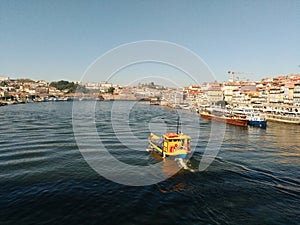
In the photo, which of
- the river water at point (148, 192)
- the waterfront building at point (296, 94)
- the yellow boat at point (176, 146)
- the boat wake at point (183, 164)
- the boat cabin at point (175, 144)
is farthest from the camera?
the waterfront building at point (296, 94)

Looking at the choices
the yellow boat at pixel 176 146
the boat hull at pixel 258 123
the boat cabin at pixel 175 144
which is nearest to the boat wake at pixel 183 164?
the yellow boat at pixel 176 146

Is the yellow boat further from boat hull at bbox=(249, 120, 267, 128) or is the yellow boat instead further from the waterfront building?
the waterfront building

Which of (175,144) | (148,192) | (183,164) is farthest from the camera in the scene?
(175,144)

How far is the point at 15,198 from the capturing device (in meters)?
10.6

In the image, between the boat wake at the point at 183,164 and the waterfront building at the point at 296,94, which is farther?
the waterfront building at the point at 296,94

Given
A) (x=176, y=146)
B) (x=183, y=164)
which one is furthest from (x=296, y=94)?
(x=183, y=164)

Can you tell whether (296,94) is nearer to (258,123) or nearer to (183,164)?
(258,123)

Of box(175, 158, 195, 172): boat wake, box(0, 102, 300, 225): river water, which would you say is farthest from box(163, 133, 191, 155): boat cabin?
box(0, 102, 300, 225): river water

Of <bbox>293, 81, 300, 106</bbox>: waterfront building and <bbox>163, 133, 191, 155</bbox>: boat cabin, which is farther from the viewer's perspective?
<bbox>293, 81, 300, 106</bbox>: waterfront building

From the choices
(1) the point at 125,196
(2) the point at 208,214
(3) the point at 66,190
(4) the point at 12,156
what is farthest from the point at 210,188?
(4) the point at 12,156

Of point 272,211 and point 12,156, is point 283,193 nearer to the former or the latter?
point 272,211

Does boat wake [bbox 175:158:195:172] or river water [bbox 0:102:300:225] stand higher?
boat wake [bbox 175:158:195:172]

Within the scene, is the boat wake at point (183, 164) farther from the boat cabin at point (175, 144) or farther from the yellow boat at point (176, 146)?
the boat cabin at point (175, 144)

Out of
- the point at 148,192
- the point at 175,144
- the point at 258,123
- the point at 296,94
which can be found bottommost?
the point at 148,192
